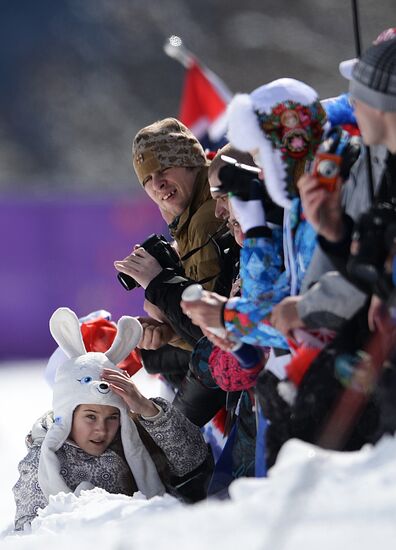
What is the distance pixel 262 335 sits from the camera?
10.3 feet

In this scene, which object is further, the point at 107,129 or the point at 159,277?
the point at 107,129

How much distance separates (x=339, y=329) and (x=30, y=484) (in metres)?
1.63

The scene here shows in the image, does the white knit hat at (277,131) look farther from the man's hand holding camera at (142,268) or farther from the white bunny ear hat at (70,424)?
the white bunny ear hat at (70,424)

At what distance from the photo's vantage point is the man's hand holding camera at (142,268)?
13.4 ft

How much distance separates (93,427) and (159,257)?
677 mm

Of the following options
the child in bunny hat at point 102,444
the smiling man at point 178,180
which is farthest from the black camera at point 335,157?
the child in bunny hat at point 102,444

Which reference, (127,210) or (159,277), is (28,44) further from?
(159,277)

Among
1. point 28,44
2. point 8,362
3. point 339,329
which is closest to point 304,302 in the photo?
point 339,329

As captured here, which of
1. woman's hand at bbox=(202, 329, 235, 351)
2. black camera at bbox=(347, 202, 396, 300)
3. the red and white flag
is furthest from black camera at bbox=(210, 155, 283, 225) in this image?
the red and white flag

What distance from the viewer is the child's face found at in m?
4.03

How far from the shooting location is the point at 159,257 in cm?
415

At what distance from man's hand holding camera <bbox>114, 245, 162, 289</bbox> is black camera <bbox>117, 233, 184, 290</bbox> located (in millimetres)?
32

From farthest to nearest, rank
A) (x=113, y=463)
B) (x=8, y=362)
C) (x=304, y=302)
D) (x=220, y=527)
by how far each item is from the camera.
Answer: (x=8, y=362) < (x=113, y=463) < (x=304, y=302) < (x=220, y=527)

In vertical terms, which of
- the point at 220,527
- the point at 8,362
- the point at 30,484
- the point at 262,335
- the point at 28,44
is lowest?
the point at 8,362
